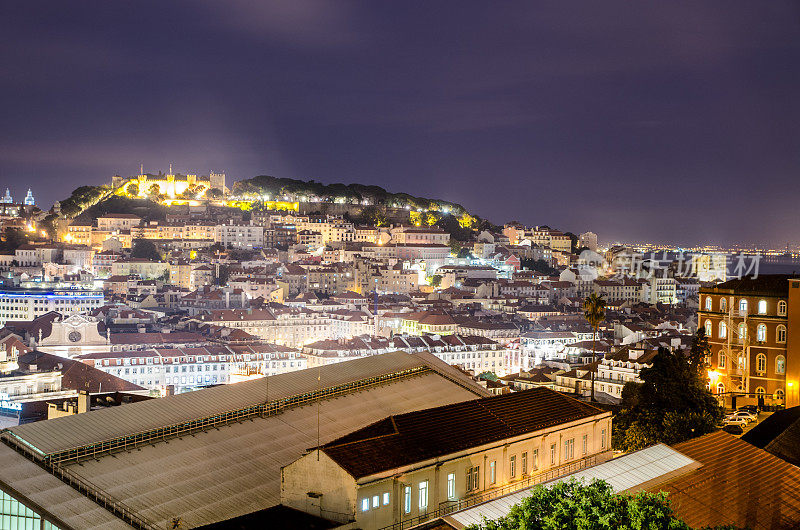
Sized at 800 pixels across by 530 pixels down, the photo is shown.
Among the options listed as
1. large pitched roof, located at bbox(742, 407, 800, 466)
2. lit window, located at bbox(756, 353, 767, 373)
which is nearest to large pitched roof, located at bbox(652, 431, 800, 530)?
large pitched roof, located at bbox(742, 407, 800, 466)

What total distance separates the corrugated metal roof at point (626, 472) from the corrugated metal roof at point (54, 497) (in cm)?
413

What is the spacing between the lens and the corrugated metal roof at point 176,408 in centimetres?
1187

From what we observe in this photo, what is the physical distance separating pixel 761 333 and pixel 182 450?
599 inches

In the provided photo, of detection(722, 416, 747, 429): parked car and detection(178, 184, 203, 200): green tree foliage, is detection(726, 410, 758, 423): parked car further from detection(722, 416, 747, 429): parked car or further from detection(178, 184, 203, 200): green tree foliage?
detection(178, 184, 203, 200): green tree foliage

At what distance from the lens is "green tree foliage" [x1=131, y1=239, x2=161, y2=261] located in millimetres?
70938

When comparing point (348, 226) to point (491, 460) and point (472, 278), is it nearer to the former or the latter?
point (472, 278)

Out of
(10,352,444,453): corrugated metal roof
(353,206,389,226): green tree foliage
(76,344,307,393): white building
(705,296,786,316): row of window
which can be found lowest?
(76,344,307,393): white building

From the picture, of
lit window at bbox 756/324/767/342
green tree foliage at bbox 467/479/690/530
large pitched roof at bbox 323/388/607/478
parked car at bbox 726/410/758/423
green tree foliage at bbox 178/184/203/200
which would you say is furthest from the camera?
green tree foliage at bbox 178/184/203/200

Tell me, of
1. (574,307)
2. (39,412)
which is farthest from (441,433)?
(574,307)

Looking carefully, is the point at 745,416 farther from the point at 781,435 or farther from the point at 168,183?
the point at 168,183

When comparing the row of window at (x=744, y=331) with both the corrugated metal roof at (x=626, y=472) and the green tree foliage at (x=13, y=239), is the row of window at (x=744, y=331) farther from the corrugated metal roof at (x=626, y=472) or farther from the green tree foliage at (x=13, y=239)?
the green tree foliage at (x=13, y=239)

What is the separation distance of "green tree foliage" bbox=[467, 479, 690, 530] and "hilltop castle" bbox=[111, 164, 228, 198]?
3271 inches

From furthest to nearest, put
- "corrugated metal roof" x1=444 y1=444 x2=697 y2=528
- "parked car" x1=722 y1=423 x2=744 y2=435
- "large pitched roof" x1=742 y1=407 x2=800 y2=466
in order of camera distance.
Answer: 1. "parked car" x1=722 y1=423 x2=744 y2=435
2. "large pitched roof" x1=742 y1=407 x2=800 y2=466
3. "corrugated metal roof" x1=444 y1=444 x2=697 y2=528

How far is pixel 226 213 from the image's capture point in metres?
84.4
